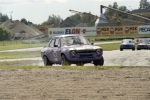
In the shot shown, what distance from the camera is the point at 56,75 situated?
13.6 metres

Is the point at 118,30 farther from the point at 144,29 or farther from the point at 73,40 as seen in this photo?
the point at 73,40

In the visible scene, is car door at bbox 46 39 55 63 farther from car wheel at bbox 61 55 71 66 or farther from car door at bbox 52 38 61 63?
car wheel at bbox 61 55 71 66

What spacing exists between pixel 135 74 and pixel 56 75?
7.72 ft

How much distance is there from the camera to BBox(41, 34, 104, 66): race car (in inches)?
749

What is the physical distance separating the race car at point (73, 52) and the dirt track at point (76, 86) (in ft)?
15.6

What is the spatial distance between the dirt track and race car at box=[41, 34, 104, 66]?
15.6ft

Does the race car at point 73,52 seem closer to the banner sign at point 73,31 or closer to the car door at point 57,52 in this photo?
the car door at point 57,52

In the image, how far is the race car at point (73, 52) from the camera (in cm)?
1902

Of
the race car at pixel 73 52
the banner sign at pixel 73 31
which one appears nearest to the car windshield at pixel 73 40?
the race car at pixel 73 52

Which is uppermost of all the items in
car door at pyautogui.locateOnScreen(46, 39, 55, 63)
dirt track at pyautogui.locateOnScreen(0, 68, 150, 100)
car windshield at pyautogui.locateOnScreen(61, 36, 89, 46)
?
car windshield at pyautogui.locateOnScreen(61, 36, 89, 46)

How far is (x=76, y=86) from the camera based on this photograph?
11.0 metres

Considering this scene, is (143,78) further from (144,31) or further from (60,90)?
(144,31)

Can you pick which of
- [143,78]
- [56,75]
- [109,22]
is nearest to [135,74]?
[143,78]

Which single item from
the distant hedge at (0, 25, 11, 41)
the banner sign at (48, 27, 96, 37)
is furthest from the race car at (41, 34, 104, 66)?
the distant hedge at (0, 25, 11, 41)
